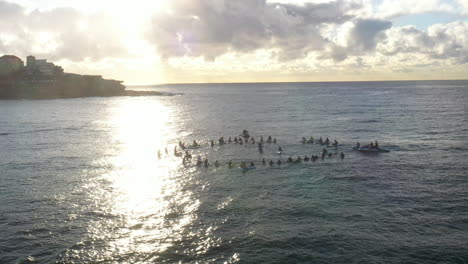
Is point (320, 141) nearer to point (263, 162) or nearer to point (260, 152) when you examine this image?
point (260, 152)

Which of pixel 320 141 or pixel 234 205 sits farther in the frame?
pixel 320 141

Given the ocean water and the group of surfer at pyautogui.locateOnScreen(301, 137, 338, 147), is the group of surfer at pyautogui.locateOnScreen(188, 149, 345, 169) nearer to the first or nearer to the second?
the ocean water

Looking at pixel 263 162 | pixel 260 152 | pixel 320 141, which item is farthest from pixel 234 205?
pixel 320 141

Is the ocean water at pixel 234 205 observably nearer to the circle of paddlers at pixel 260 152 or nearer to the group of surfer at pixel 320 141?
the circle of paddlers at pixel 260 152

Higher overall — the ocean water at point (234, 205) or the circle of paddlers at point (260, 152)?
the circle of paddlers at point (260, 152)

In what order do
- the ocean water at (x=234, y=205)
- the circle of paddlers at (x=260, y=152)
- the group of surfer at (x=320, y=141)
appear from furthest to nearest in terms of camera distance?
the group of surfer at (x=320, y=141) < the circle of paddlers at (x=260, y=152) < the ocean water at (x=234, y=205)

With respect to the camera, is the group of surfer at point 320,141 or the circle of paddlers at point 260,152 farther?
the group of surfer at point 320,141

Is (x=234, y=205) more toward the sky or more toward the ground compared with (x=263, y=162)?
more toward the ground

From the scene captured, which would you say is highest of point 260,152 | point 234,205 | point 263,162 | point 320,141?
point 320,141

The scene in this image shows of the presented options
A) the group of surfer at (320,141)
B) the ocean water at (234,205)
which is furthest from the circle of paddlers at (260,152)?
the ocean water at (234,205)

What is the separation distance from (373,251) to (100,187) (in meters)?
32.8

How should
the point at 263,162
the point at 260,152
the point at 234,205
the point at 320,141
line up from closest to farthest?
the point at 234,205, the point at 263,162, the point at 260,152, the point at 320,141

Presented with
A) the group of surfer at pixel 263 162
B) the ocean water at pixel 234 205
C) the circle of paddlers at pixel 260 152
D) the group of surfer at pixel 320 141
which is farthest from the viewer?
the group of surfer at pixel 320 141

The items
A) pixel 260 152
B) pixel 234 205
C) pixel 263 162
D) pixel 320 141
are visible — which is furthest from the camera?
pixel 320 141
